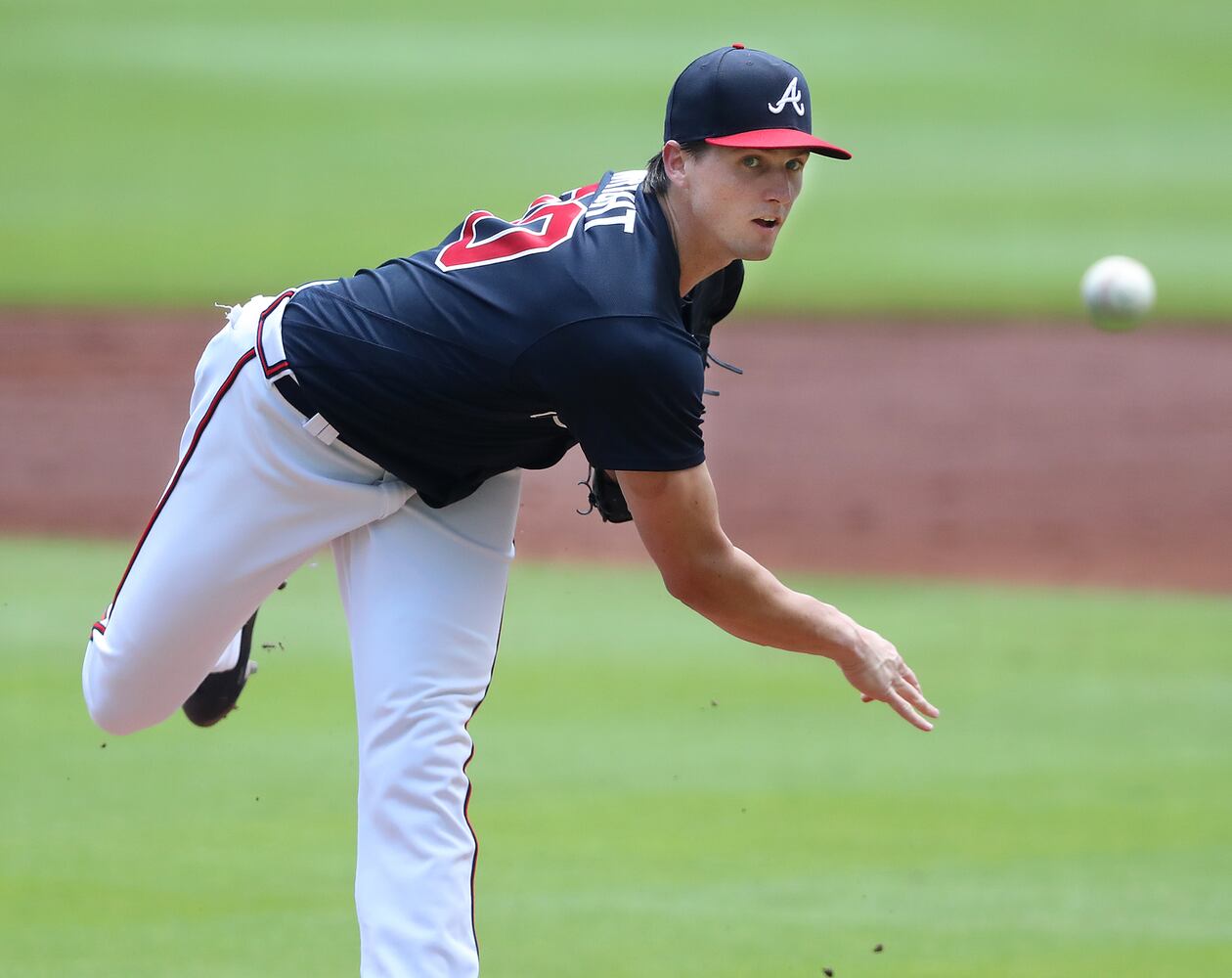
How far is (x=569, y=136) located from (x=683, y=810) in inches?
439

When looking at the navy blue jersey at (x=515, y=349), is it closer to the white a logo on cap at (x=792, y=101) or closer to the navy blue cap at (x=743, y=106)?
the navy blue cap at (x=743, y=106)

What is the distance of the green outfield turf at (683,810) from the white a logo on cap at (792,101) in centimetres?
195

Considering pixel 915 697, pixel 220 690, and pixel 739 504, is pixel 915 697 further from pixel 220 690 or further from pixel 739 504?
pixel 739 504

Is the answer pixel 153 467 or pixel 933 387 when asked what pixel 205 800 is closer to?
pixel 153 467

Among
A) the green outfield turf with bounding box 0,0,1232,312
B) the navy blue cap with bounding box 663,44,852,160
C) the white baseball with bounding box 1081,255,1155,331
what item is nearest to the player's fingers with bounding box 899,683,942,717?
the navy blue cap with bounding box 663,44,852,160

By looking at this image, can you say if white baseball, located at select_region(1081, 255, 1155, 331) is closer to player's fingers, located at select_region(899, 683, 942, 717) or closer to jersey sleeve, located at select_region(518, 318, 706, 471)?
player's fingers, located at select_region(899, 683, 942, 717)

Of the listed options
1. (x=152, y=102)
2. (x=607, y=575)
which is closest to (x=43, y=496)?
(x=607, y=575)

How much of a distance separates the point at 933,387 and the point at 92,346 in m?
5.73

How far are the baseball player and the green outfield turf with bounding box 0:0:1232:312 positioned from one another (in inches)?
368

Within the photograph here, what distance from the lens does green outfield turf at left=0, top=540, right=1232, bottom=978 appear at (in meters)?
4.06

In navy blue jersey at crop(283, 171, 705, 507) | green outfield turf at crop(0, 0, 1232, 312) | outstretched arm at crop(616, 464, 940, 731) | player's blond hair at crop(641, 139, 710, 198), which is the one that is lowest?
green outfield turf at crop(0, 0, 1232, 312)

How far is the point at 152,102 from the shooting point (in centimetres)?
1577

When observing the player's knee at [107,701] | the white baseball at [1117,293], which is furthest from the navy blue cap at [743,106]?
the white baseball at [1117,293]

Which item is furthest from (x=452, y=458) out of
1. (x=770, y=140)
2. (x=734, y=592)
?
(x=770, y=140)
